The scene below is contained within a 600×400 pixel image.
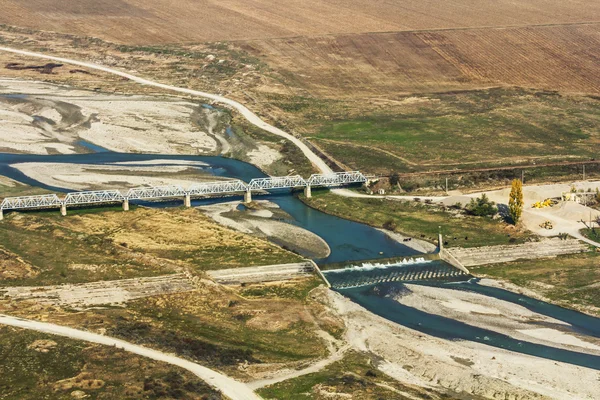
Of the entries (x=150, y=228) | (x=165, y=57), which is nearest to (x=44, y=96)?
(x=165, y=57)

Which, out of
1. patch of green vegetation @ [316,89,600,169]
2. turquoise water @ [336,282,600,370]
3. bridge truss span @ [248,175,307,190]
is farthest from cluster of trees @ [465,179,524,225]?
patch of green vegetation @ [316,89,600,169]

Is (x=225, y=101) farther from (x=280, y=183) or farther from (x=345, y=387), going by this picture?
(x=345, y=387)

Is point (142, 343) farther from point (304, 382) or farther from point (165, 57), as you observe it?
point (165, 57)

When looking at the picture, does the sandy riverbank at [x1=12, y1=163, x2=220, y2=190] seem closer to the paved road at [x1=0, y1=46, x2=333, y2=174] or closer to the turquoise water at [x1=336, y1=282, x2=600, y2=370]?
the paved road at [x1=0, y1=46, x2=333, y2=174]

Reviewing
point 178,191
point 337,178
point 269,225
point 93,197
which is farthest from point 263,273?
point 337,178

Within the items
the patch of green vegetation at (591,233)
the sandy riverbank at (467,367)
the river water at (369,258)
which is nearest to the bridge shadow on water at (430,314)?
the river water at (369,258)

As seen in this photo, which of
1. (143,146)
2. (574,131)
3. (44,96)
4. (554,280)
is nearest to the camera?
(554,280)
